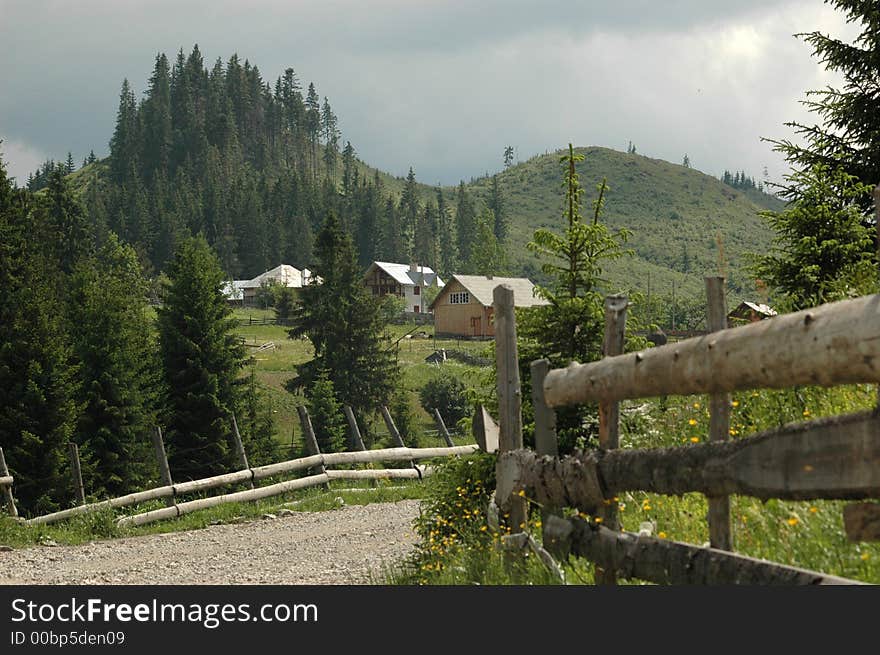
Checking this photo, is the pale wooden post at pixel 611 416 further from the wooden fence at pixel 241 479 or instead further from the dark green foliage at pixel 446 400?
the dark green foliage at pixel 446 400

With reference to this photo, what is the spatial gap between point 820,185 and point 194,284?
28595mm

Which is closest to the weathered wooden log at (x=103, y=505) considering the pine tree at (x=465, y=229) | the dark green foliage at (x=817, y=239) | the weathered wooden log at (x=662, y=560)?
the dark green foliage at (x=817, y=239)

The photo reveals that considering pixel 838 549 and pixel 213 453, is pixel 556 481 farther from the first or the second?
pixel 213 453

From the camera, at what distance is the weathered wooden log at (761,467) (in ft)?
12.6

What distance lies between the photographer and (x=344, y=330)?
181 feet

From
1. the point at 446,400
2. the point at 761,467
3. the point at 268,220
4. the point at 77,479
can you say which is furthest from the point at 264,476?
the point at 268,220

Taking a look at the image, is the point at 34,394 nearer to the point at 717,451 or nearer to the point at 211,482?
the point at 211,482

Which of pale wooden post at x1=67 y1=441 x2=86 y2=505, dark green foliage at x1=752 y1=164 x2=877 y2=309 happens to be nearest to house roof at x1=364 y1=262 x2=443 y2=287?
pale wooden post at x1=67 y1=441 x2=86 y2=505

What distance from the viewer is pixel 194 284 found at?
3759 cm

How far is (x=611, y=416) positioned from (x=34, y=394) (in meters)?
25.9

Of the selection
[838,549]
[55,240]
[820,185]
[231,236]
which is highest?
[231,236]

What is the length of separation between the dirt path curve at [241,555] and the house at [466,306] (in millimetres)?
73038

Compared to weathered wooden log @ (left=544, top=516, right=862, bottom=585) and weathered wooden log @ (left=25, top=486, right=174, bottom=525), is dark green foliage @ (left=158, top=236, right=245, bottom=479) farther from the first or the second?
weathered wooden log @ (left=544, top=516, right=862, bottom=585)

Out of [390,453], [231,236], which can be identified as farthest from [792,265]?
[231,236]
